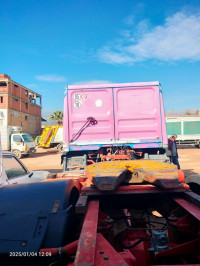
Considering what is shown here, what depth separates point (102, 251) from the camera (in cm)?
150

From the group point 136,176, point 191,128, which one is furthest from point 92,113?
point 191,128

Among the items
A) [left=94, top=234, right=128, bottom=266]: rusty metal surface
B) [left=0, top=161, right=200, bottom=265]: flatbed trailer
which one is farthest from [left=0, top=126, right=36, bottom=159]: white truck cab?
[left=94, top=234, right=128, bottom=266]: rusty metal surface

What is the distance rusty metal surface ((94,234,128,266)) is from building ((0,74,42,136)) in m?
37.4

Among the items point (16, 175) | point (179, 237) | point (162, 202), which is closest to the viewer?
point (179, 237)

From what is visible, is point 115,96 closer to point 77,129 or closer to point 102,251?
point 77,129

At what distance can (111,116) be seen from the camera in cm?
595

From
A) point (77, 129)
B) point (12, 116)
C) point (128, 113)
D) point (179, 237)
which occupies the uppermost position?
point (12, 116)

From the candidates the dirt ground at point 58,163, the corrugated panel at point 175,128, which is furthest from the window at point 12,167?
the corrugated panel at point 175,128

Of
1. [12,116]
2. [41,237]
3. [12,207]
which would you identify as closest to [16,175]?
[12,207]

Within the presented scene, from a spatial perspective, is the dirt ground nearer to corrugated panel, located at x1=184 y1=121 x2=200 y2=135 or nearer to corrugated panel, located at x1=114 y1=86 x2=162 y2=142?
corrugated panel, located at x1=114 y1=86 x2=162 y2=142

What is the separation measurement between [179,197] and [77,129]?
370cm

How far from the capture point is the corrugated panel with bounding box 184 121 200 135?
25.4 meters

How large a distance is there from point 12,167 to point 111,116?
2.81 metres
